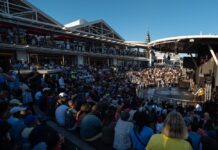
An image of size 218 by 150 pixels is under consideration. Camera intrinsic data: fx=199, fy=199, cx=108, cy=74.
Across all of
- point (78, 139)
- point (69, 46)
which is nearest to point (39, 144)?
point (78, 139)

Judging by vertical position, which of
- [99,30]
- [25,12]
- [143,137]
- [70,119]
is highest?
[25,12]

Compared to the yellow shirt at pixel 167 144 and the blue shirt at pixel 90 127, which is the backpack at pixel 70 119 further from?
the yellow shirt at pixel 167 144

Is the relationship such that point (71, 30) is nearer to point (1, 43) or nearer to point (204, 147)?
point (1, 43)

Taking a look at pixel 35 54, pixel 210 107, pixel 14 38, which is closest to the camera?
pixel 210 107

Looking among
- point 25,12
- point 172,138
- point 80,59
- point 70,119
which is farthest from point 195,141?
point 80,59

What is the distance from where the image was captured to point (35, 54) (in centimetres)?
2481

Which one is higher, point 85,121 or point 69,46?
point 69,46

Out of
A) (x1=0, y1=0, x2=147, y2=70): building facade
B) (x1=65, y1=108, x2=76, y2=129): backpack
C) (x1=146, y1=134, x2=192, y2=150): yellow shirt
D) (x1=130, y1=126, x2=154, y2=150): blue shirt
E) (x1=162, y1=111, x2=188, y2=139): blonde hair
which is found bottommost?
(x1=65, y1=108, x2=76, y2=129): backpack

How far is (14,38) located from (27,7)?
705 centimetres

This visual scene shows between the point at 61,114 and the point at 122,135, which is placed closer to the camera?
the point at 122,135

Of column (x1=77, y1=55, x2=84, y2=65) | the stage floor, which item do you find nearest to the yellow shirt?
the stage floor

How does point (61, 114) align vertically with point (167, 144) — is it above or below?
below

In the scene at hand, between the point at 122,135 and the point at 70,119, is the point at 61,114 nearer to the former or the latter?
the point at 70,119

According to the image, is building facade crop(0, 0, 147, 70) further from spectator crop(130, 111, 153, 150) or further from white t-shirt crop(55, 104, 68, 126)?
spectator crop(130, 111, 153, 150)
